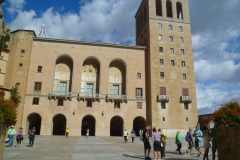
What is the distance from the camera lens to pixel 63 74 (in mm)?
38375

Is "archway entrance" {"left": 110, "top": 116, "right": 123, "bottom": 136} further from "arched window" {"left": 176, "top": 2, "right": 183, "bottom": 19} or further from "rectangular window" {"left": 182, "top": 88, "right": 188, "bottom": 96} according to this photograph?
"arched window" {"left": 176, "top": 2, "right": 183, "bottom": 19}

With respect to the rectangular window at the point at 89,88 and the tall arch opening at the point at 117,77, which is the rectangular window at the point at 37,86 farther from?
the tall arch opening at the point at 117,77

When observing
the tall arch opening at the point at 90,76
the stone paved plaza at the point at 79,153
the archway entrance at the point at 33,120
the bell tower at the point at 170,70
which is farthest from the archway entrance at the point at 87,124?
the stone paved plaza at the point at 79,153

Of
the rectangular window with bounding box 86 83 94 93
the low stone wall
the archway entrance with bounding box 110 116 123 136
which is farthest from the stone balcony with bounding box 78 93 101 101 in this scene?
the low stone wall

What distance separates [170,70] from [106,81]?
13.2 metres

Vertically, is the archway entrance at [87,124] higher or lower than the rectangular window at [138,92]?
lower

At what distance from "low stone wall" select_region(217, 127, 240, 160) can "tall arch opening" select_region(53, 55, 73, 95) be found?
105 feet

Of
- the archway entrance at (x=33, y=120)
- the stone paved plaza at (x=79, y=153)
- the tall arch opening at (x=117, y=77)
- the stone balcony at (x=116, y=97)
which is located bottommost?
the stone paved plaza at (x=79, y=153)

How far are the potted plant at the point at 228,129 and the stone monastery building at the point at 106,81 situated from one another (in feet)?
88.5

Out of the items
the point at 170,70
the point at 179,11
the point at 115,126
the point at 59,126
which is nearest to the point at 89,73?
the point at 59,126

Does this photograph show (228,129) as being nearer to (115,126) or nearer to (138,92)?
(138,92)

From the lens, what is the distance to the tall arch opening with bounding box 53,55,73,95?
37.6m

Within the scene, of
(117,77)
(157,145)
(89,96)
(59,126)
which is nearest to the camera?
(157,145)

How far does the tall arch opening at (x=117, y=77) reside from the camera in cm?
3941
